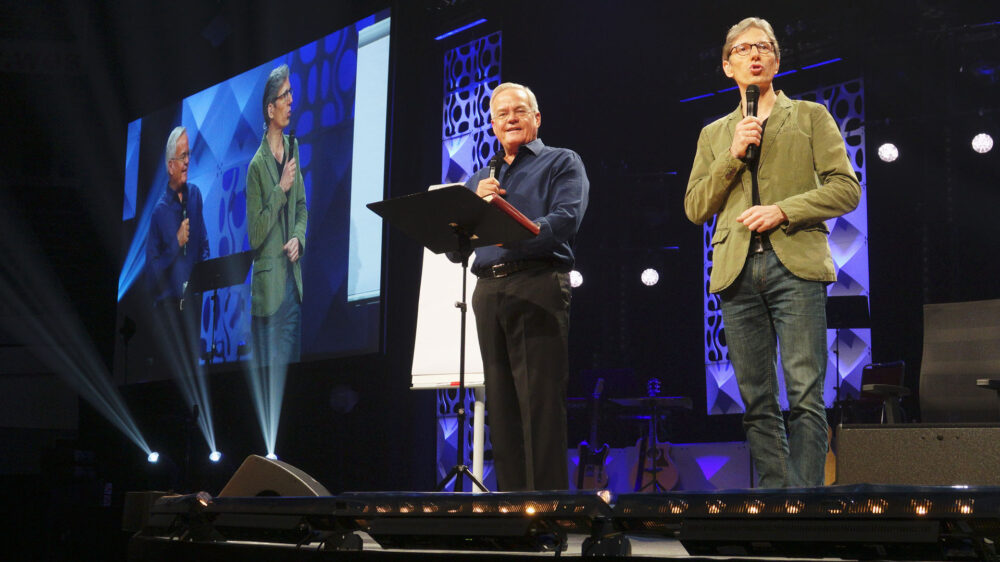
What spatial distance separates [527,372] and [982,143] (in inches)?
230

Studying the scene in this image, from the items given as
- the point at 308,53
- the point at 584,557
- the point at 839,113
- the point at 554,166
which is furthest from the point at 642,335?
the point at 584,557

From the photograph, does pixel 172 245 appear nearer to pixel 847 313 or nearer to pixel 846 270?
pixel 847 313

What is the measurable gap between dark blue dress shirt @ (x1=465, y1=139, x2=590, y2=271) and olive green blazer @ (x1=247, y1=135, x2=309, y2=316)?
3.84 metres

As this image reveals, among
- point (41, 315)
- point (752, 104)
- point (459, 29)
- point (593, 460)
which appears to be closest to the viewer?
point (752, 104)

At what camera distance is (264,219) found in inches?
270

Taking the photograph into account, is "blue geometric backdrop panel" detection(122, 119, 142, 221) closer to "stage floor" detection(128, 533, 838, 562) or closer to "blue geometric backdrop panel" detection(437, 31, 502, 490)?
"blue geometric backdrop panel" detection(437, 31, 502, 490)

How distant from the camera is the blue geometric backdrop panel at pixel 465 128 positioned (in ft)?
21.7

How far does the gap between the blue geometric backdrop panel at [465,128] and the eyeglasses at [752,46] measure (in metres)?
4.26

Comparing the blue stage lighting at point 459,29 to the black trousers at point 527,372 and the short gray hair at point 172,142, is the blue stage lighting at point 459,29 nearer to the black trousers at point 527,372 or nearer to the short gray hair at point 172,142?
the short gray hair at point 172,142

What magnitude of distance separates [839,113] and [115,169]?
7405 mm

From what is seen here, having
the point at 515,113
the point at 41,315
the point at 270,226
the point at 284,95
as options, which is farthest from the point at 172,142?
the point at 515,113

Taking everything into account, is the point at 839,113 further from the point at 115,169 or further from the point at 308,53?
the point at 115,169

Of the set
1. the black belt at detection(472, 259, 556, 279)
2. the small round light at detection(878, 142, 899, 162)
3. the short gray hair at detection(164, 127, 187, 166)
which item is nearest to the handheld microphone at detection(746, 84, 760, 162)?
the black belt at detection(472, 259, 556, 279)

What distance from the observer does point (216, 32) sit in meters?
8.42
